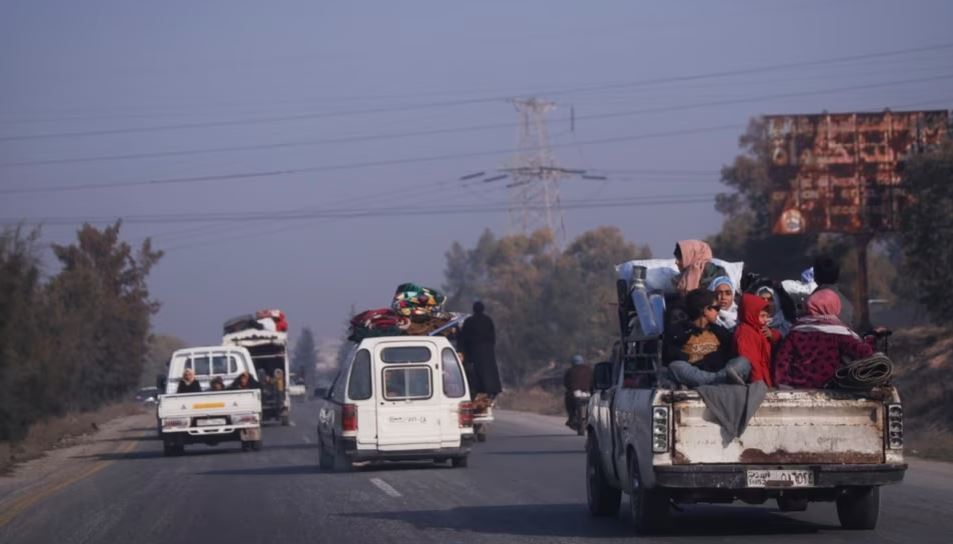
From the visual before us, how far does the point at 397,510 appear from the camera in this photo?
14883mm

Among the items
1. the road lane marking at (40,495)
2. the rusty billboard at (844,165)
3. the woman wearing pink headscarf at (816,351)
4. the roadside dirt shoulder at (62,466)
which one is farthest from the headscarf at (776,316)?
the rusty billboard at (844,165)

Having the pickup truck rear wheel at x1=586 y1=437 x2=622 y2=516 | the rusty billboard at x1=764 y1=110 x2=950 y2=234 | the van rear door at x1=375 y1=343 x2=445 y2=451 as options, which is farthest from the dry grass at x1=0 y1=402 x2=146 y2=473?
the rusty billboard at x1=764 y1=110 x2=950 y2=234

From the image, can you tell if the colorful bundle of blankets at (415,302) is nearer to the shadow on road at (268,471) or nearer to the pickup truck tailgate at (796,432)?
the shadow on road at (268,471)

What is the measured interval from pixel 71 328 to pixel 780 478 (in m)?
49.9

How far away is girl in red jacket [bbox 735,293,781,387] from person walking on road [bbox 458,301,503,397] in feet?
52.5

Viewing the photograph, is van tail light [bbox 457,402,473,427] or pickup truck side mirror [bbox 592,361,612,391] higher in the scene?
pickup truck side mirror [bbox 592,361,612,391]

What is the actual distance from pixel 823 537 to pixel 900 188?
36.7 metres

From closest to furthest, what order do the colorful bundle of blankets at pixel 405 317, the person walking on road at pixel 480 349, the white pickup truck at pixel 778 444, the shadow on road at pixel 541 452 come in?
the white pickup truck at pixel 778 444
the shadow on road at pixel 541 452
the colorful bundle of blankets at pixel 405 317
the person walking on road at pixel 480 349

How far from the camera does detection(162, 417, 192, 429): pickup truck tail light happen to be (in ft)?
90.4

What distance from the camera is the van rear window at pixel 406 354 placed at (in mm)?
21156

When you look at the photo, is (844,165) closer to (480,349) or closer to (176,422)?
(480,349)

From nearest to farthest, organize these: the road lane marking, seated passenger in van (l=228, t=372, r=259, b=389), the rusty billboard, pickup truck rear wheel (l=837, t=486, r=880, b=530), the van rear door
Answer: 1. pickup truck rear wheel (l=837, t=486, r=880, b=530)
2. the road lane marking
3. the van rear door
4. seated passenger in van (l=228, t=372, r=259, b=389)
5. the rusty billboard

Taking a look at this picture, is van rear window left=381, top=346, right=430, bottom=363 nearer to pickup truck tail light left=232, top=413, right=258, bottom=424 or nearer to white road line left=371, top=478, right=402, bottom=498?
white road line left=371, top=478, right=402, bottom=498

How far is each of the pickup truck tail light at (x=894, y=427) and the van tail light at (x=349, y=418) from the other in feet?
35.9
